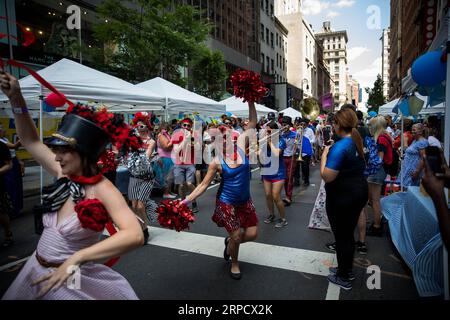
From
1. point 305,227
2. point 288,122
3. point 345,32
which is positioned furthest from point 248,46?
point 345,32

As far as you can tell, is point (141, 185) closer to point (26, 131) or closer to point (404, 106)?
point (26, 131)

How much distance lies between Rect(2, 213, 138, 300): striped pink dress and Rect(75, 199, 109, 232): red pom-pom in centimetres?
16

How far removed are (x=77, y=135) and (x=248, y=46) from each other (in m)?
41.8

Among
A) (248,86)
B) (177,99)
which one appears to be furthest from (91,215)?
(177,99)

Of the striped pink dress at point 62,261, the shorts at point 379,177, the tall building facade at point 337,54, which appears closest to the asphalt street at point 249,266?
the shorts at point 379,177

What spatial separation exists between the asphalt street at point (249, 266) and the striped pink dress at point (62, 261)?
162 centimetres

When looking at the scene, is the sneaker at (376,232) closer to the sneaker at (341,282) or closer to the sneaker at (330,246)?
the sneaker at (330,246)

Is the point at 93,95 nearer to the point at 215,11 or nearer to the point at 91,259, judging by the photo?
the point at 91,259

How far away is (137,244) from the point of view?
63.7 inches

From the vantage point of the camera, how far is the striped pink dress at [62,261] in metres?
1.77

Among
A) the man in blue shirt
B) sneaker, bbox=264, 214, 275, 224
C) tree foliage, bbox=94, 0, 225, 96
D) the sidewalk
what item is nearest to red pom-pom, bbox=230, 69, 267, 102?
sneaker, bbox=264, 214, 275, 224

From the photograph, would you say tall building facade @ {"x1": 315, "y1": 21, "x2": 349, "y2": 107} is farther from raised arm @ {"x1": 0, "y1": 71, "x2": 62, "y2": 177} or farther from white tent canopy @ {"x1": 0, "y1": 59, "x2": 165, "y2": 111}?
raised arm @ {"x1": 0, "y1": 71, "x2": 62, "y2": 177}

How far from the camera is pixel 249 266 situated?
4.12 m

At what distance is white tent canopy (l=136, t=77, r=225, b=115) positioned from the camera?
9.69 meters
